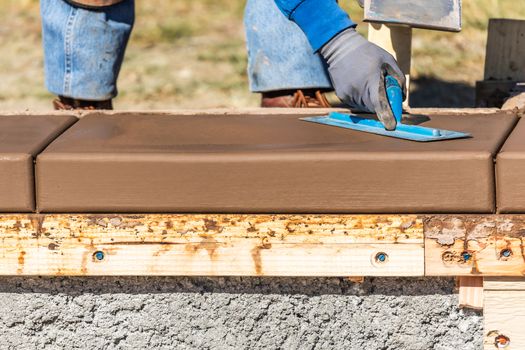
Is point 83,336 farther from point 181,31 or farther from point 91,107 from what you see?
point 181,31

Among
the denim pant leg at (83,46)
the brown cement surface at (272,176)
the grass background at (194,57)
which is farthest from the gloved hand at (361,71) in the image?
the grass background at (194,57)

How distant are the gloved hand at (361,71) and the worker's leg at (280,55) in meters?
0.39

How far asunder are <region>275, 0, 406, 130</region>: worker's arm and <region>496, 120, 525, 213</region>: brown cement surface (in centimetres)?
36

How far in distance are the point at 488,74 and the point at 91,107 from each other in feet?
4.01

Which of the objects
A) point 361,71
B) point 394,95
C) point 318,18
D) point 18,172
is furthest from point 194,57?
point 18,172

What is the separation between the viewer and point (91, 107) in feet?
9.48

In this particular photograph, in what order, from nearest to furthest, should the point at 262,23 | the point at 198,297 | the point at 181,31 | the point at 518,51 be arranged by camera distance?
the point at 198,297 < the point at 262,23 < the point at 518,51 < the point at 181,31

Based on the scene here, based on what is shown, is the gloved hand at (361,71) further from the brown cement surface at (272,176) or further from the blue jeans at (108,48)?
the blue jeans at (108,48)

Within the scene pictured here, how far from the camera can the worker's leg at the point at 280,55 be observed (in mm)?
2846

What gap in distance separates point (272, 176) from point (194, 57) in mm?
3208

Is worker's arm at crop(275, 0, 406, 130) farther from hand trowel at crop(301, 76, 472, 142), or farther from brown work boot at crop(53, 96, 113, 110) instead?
brown work boot at crop(53, 96, 113, 110)

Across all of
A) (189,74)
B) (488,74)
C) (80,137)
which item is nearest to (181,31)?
(189,74)

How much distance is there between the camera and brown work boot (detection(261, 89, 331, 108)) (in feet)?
9.38

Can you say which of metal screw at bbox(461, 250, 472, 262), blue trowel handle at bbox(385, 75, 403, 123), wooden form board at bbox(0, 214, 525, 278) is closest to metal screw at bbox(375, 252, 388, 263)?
wooden form board at bbox(0, 214, 525, 278)
